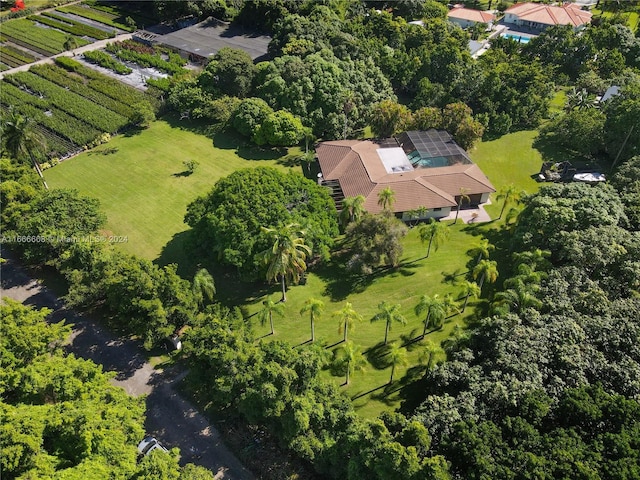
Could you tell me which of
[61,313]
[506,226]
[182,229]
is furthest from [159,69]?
[506,226]

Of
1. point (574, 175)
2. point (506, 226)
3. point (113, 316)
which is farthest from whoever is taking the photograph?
point (574, 175)

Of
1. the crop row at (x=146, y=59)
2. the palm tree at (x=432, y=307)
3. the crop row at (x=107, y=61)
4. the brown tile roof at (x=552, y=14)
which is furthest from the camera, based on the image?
the brown tile roof at (x=552, y=14)

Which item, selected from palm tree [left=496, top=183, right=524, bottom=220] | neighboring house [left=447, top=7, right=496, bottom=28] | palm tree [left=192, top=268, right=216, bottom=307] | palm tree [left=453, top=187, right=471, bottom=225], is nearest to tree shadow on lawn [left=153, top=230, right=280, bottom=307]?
palm tree [left=192, top=268, right=216, bottom=307]

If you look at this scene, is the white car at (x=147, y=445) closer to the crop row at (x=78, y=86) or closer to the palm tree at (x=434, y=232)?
the palm tree at (x=434, y=232)

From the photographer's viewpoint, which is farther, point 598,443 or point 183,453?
point 183,453

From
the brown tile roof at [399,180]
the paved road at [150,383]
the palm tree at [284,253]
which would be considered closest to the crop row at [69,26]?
the brown tile roof at [399,180]

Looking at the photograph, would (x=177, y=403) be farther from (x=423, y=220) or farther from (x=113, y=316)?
(x=423, y=220)

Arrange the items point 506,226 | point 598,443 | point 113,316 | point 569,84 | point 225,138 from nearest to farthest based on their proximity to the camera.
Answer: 1. point 598,443
2. point 113,316
3. point 506,226
4. point 225,138
5. point 569,84
